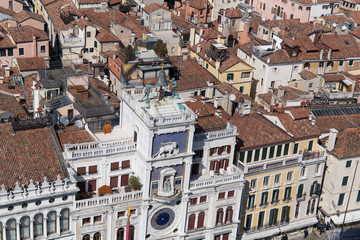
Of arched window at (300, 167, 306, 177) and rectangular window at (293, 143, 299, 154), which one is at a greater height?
rectangular window at (293, 143, 299, 154)

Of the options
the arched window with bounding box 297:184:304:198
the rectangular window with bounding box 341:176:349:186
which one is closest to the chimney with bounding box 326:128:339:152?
the rectangular window with bounding box 341:176:349:186

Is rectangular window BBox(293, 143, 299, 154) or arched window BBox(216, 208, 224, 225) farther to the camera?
rectangular window BBox(293, 143, 299, 154)

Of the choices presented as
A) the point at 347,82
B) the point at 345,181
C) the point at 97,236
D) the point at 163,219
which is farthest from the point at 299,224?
the point at 97,236

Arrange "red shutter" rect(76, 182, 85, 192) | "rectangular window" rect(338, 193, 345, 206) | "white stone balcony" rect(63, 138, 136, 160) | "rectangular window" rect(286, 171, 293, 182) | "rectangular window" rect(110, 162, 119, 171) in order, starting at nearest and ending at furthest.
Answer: "white stone balcony" rect(63, 138, 136, 160) < "red shutter" rect(76, 182, 85, 192) < "rectangular window" rect(110, 162, 119, 171) < "rectangular window" rect(286, 171, 293, 182) < "rectangular window" rect(338, 193, 345, 206)

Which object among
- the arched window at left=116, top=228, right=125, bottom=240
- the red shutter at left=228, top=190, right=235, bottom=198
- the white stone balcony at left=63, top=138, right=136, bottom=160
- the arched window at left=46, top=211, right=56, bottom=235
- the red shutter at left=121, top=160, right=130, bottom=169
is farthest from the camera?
the red shutter at left=228, top=190, right=235, bottom=198

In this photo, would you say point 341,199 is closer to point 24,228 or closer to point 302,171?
point 302,171

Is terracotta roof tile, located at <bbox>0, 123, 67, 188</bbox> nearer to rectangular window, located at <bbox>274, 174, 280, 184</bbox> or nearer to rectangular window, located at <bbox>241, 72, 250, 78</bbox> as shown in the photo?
rectangular window, located at <bbox>274, 174, 280, 184</bbox>
